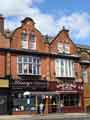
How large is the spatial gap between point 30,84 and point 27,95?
4.83 feet

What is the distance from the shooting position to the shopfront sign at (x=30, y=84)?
56356 millimetres

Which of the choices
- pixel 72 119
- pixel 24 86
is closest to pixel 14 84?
pixel 24 86

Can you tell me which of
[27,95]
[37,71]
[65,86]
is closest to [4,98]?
[27,95]

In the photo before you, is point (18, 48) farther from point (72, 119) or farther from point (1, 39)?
point (72, 119)

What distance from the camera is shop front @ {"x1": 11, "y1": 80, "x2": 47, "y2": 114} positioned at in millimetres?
56688

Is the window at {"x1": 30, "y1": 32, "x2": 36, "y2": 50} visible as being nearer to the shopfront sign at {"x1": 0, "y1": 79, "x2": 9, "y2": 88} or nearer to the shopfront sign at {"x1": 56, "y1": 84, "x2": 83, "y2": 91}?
the shopfront sign at {"x1": 56, "y1": 84, "x2": 83, "y2": 91}

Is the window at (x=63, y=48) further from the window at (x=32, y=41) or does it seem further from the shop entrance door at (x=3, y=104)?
the shop entrance door at (x=3, y=104)

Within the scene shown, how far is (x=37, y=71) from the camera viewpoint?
59938mm

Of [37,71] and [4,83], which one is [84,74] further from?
[4,83]

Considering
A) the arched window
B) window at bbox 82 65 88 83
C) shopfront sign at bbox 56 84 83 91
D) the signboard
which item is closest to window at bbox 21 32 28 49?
the arched window

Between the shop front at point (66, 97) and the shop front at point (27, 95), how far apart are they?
172 centimetres

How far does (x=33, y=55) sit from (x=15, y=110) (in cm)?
785

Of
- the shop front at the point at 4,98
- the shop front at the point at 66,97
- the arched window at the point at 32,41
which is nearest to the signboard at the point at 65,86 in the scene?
the shop front at the point at 66,97

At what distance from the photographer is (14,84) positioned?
56.2 meters
